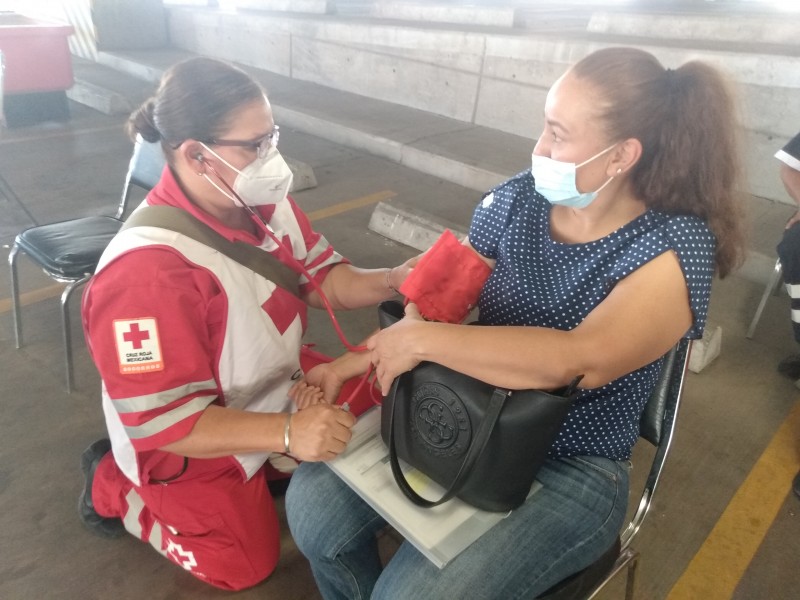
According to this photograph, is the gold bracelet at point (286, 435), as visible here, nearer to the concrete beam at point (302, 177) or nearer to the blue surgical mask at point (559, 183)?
the blue surgical mask at point (559, 183)

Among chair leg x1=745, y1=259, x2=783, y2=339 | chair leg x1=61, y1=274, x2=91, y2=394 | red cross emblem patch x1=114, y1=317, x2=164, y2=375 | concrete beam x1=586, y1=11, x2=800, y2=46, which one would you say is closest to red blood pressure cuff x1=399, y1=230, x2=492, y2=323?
red cross emblem patch x1=114, y1=317, x2=164, y2=375

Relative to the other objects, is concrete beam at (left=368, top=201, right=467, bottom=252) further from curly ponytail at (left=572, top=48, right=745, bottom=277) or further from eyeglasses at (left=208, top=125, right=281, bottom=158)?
curly ponytail at (left=572, top=48, right=745, bottom=277)

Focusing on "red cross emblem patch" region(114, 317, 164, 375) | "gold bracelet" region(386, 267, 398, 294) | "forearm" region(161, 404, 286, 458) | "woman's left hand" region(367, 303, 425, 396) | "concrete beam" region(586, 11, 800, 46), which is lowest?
"forearm" region(161, 404, 286, 458)

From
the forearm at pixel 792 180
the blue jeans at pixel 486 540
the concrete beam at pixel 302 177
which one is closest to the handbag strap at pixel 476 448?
the blue jeans at pixel 486 540

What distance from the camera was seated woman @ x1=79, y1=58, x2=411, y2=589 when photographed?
1.25 metres

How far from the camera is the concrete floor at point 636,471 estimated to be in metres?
1.69

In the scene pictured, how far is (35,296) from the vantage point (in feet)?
9.74

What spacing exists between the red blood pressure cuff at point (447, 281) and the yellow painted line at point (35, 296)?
2359mm

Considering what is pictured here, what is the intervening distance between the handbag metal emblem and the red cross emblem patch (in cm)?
57

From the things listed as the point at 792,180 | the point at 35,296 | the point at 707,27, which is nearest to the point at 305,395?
the point at 35,296

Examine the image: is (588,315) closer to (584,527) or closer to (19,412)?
(584,527)

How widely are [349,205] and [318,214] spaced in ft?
0.90

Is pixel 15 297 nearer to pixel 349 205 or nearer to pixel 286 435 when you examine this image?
pixel 286 435

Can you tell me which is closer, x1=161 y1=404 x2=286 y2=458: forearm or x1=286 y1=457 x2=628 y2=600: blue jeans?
x1=286 y1=457 x2=628 y2=600: blue jeans
